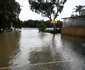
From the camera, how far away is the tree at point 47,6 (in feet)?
184

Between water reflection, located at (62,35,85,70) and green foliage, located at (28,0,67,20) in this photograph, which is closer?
water reflection, located at (62,35,85,70)

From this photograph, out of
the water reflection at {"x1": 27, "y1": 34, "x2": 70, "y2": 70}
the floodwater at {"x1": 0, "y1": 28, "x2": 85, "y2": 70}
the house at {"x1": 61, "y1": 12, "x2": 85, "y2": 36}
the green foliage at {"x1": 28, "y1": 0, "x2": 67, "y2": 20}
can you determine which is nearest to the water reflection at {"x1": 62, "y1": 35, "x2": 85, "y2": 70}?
the floodwater at {"x1": 0, "y1": 28, "x2": 85, "y2": 70}

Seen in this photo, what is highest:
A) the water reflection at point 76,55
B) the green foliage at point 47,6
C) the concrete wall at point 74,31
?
the green foliage at point 47,6

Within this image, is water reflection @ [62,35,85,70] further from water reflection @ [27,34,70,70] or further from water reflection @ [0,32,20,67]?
water reflection @ [0,32,20,67]

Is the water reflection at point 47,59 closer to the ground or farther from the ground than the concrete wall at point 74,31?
farther from the ground

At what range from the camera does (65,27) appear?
1671 inches

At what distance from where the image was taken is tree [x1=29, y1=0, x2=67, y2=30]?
184ft

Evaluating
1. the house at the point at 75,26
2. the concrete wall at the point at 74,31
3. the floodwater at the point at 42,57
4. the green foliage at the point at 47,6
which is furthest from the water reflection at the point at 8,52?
the green foliage at the point at 47,6

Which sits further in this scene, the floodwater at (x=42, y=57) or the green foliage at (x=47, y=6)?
the green foliage at (x=47, y=6)

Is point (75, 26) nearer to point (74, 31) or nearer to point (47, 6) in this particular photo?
point (74, 31)

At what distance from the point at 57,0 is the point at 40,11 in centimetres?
511

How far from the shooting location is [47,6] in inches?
2202

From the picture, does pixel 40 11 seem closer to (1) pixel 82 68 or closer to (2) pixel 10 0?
(2) pixel 10 0

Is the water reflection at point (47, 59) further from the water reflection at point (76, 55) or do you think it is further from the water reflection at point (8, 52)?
the water reflection at point (8, 52)
